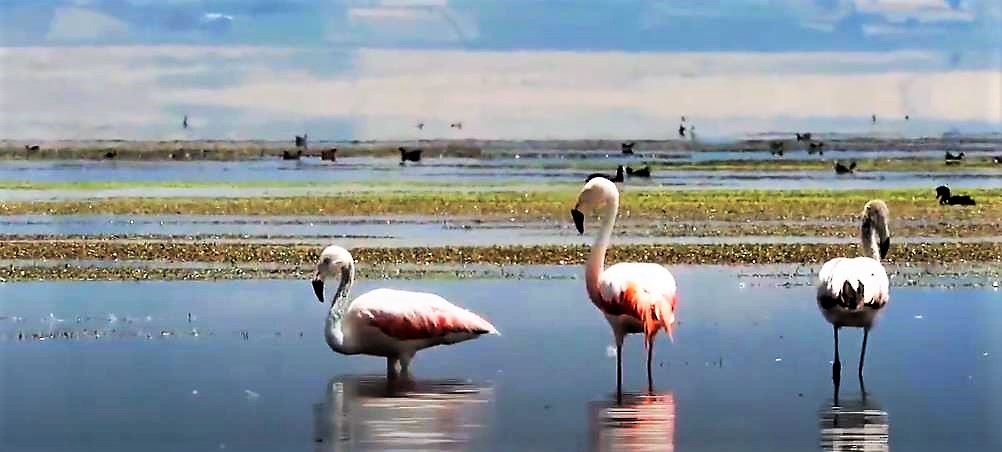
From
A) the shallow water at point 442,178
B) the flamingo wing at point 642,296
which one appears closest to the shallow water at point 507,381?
the flamingo wing at point 642,296

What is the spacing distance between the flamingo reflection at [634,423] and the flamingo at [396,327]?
1.53 metres

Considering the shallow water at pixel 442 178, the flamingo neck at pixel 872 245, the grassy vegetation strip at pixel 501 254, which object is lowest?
the grassy vegetation strip at pixel 501 254

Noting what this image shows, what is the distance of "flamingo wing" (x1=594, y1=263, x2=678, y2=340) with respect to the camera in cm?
1217

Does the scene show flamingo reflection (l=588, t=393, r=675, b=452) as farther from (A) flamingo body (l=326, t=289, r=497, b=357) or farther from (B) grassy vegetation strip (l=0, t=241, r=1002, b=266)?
(B) grassy vegetation strip (l=0, t=241, r=1002, b=266)

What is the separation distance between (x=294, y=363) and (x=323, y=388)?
105cm

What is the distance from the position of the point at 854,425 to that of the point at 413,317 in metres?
3.29

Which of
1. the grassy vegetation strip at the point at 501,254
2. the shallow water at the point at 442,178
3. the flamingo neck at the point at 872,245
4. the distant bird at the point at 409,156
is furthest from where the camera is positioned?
the distant bird at the point at 409,156

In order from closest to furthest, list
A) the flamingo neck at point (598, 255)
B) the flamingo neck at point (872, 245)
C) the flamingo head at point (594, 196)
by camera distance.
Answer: the flamingo neck at point (598, 255) < the flamingo head at point (594, 196) < the flamingo neck at point (872, 245)

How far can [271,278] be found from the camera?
62.4 ft

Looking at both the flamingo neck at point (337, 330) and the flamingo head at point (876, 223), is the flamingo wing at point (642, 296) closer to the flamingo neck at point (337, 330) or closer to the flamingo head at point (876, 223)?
the flamingo neck at point (337, 330)

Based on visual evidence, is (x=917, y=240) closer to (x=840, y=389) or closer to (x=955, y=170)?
(x=840, y=389)

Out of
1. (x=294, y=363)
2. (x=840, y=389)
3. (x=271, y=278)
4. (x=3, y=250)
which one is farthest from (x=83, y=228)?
(x=840, y=389)

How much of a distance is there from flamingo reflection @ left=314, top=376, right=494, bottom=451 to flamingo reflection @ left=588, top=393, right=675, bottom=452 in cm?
65

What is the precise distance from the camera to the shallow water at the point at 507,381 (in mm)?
10281
